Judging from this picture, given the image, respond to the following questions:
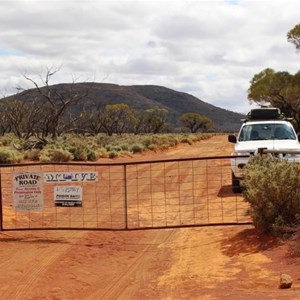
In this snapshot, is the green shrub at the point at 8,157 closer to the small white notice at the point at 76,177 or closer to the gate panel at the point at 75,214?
the gate panel at the point at 75,214

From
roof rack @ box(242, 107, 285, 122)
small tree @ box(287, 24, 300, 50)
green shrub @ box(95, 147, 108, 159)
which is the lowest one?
green shrub @ box(95, 147, 108, 159)

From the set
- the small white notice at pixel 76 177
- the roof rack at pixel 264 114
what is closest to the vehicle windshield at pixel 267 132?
the roof rack at pixel 264 114

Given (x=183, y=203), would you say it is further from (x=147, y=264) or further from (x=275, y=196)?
(x=147, y=264)

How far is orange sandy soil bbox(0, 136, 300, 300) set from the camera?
7.38m

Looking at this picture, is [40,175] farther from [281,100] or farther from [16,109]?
[281,100]

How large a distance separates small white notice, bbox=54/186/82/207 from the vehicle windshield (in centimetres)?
688

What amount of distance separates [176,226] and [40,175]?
9.21 feet

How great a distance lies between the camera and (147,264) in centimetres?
905

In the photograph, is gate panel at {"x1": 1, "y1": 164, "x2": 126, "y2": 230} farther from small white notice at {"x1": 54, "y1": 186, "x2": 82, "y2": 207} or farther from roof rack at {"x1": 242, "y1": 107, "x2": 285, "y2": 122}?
roof rack at {"x1": 242, "y1": 107, "x2": 285, "y2": 122}

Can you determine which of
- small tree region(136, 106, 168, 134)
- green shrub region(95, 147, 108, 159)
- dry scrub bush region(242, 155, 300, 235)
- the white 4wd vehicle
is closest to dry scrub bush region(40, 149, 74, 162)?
green shrub region(95, 147, 108, 159)

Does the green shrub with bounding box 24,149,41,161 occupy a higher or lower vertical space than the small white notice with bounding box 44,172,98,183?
lower

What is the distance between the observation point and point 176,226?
10.9 metres

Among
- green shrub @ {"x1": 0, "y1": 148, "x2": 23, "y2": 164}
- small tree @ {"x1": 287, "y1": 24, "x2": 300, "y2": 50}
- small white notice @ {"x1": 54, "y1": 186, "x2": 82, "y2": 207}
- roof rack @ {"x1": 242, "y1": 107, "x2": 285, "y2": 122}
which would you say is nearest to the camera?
small white notice @ {"x1": 54, "y1": 186, "x2": 82, "y2": 207}

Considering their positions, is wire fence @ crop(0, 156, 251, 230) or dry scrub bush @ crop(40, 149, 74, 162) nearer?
wire fence @ crop(0, 156, 251, 230)
